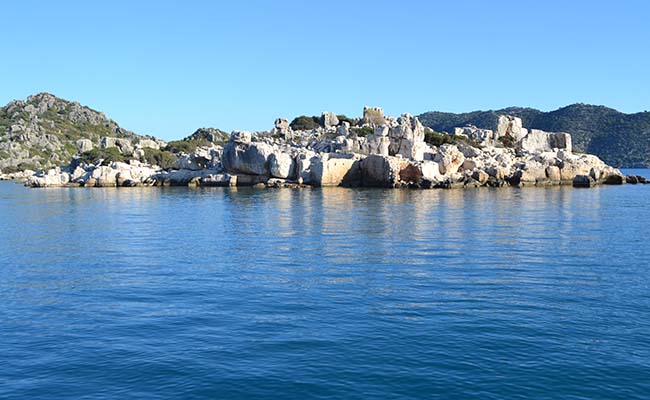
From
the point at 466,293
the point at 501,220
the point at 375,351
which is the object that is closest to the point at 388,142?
the point at 501,220

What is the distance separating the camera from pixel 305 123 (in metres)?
160

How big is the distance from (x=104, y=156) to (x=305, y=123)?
50990 mm

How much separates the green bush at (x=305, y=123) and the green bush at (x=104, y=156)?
146 feet

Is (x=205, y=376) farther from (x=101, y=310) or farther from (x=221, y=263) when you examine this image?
(x=221, y=263)

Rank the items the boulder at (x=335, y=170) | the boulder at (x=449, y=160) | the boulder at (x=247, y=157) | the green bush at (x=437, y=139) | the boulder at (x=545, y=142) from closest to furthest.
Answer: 1. the boulder at (x=335, y=170)
2. the boulder at (x=449, y=160)
3. the boulder at (x=247, y=157)
4. the green bush at (x=437, y=139)
5. the boulder at (x=545, y=142)

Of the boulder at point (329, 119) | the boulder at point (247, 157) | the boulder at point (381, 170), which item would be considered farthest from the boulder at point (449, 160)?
the boulder at point (329, 119)

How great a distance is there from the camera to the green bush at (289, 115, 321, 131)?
158000 millimetres

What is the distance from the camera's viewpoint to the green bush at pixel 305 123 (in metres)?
158

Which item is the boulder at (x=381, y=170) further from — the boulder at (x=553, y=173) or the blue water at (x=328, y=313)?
the blue water at (x=328, y=313)

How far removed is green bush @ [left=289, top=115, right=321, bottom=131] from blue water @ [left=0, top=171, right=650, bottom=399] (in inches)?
4726

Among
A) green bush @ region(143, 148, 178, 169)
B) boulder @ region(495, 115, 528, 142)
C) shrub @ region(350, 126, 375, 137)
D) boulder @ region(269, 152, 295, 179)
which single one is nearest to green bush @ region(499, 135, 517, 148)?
boulder @ region(495, 115, 528, 142)

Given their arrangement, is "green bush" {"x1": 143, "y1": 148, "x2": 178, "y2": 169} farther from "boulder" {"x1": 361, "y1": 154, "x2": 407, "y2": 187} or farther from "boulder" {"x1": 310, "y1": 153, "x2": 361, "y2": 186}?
"boulder" {"x1": 361, "y1": 154, "x2": 407, "y2": 187}

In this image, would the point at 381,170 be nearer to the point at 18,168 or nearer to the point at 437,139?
the point at 437,139

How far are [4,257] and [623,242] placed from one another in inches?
1254
